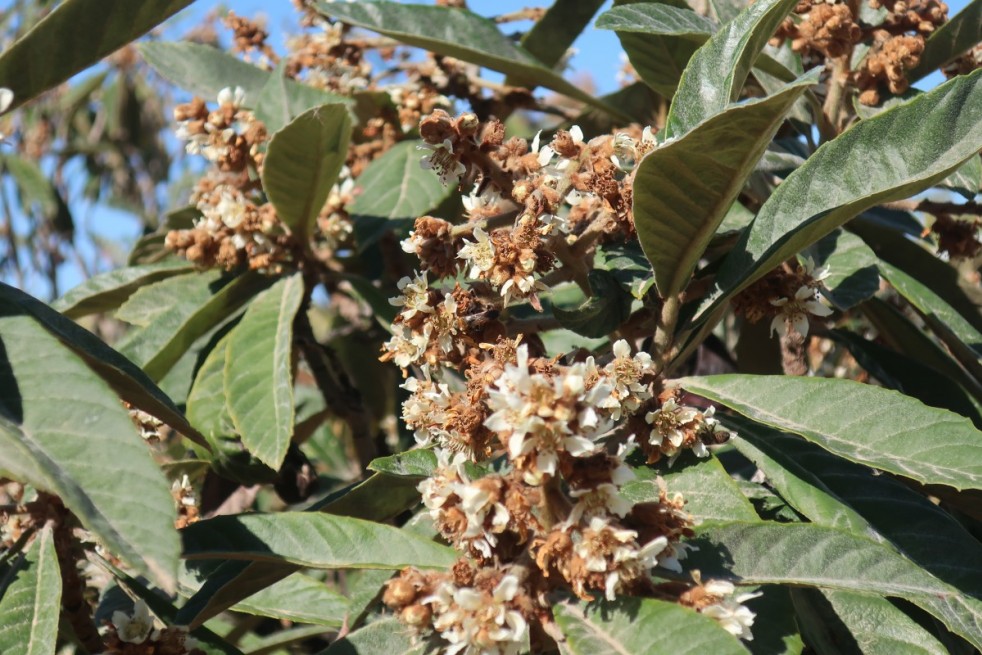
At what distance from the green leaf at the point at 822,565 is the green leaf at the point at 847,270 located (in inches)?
16.8

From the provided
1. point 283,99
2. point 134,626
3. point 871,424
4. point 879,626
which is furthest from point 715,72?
point 283,99

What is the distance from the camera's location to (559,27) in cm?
214

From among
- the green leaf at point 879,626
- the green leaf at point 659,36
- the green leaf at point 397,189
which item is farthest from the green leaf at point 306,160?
the green leaf at point 879,626

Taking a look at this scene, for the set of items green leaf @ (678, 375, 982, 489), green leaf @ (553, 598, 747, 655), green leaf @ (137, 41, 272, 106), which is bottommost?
green leaf @ (553, 598, 747, 655)

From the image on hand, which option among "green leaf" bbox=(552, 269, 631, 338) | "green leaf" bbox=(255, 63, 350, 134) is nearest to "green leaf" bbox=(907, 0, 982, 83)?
"green leaf" bbox=(552, 269, 631, 338)

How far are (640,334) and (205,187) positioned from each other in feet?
2.95

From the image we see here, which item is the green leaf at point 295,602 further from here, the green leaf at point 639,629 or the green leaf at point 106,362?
the green leaf at point 639,629

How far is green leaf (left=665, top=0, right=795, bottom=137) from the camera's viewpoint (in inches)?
45.6

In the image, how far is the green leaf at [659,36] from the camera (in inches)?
54.1

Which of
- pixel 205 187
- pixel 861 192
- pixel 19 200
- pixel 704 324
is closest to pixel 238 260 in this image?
pixel 205 187

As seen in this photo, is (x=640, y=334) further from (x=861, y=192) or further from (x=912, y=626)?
(x=912, y=626)

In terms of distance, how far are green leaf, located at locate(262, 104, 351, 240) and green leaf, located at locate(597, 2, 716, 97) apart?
46 centimetres

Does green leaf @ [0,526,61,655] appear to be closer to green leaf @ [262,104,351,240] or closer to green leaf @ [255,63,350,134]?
green leaf @ [262,104,351,240]

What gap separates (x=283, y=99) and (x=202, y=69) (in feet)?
1.28
